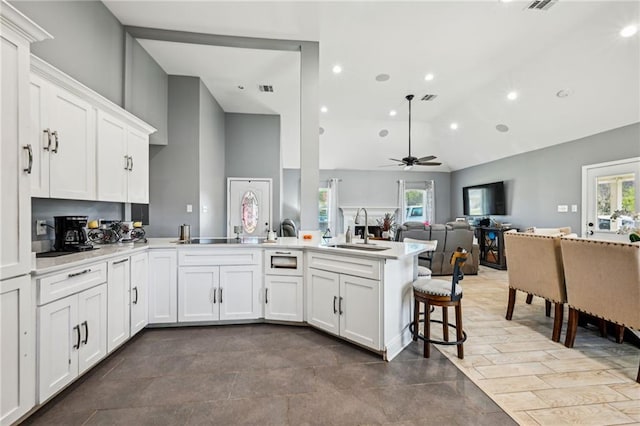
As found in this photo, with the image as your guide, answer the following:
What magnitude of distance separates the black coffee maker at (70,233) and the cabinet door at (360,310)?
7.37 feet

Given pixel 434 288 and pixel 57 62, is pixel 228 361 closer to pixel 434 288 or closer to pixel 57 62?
pixel 434 288

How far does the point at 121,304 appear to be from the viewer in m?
2.49

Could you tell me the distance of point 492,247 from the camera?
6.50m

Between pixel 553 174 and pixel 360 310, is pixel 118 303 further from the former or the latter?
pixel 553 174

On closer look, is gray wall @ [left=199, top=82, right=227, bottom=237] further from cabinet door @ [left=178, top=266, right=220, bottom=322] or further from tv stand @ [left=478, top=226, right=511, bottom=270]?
tv stand @ [left=478, top=226, right=511, bottom=270]

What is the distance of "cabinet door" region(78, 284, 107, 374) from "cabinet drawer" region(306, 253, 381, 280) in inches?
68.7

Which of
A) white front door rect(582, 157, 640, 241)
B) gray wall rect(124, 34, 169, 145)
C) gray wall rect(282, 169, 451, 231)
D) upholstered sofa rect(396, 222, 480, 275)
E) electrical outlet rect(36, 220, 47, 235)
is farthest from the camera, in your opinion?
gray wall rect(282, 169, 451, 231)

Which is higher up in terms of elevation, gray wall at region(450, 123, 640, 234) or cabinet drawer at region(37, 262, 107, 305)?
gray wall at region(450, 123, 640, 234)

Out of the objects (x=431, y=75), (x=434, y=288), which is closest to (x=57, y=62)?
(x=434, y=288)

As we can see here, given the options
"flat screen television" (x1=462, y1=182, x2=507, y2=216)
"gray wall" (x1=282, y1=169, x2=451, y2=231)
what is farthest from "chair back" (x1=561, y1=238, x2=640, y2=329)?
"gray wall" (x1=282, y1=169, x2=451, y2=231)

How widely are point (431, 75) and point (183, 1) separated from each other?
12.0ft

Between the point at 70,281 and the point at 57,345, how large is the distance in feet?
1.28

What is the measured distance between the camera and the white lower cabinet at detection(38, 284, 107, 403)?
1725 mm

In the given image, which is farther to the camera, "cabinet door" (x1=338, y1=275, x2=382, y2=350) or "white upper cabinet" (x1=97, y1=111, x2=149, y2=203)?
"white upper cabinet" (x1=97, y1=111, x2=149, y2=203)
